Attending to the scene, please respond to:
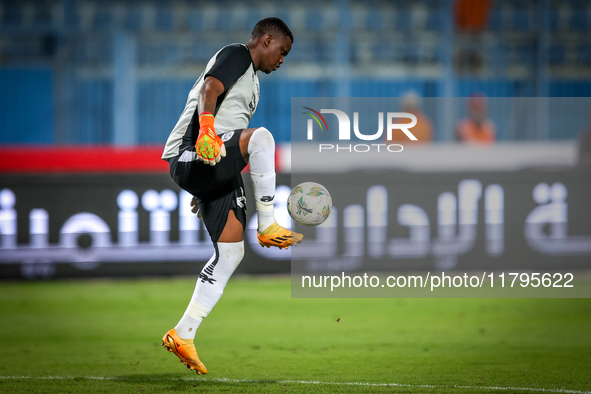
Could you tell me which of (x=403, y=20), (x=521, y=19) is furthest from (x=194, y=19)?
(x=521, y=19)

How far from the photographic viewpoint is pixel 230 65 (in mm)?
4117

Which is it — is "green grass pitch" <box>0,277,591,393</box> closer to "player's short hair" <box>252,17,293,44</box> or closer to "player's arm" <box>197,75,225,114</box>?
"player's arm" <box>197,75,225,114</box>

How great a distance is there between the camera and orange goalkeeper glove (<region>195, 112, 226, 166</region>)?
381cm

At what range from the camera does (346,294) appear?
8648 millimetres

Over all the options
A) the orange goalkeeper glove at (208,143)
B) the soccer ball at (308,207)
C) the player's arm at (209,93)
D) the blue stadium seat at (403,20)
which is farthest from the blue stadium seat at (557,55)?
the orange goalkeeper glove at (208,143)

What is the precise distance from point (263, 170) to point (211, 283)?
29.2 inches

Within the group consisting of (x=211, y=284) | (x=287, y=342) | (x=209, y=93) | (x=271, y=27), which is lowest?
(x=287, y=342)

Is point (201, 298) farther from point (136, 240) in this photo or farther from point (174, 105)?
point (174, 105)

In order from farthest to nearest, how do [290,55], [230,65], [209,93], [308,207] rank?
[290,55] < [308,207] < [230,65] < [209,93]

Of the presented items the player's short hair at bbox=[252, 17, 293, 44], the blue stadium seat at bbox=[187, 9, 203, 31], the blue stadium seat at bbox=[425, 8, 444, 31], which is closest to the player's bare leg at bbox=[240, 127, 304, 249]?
the player's short hair at bbox=[252, 17, 293, 44]

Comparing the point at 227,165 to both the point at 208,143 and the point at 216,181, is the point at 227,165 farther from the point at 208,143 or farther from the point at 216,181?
the point at 208,143

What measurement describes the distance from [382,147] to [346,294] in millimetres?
2171

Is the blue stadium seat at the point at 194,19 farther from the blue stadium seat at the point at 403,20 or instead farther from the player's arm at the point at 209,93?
the player's arm at the point at 209,93

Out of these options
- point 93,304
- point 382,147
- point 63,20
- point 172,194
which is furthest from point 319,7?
point 93,304
